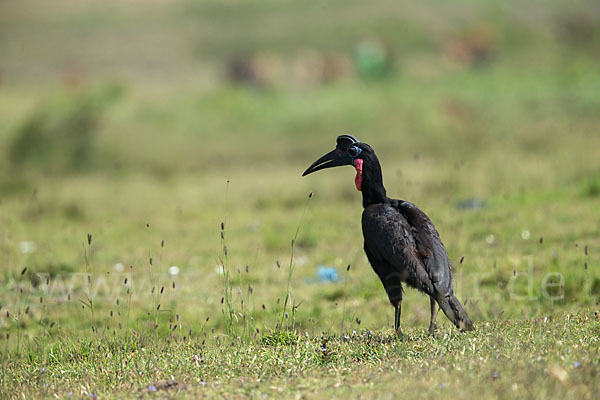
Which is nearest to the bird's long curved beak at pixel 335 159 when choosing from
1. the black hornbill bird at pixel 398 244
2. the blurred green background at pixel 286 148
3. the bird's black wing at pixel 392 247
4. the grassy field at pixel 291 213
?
the black hornbill bird at pixel 398 244

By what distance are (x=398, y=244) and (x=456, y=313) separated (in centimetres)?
79

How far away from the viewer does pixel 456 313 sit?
5.91 meters

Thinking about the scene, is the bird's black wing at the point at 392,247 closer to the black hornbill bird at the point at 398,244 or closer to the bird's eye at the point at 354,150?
the black hornbill bird at the point at 398,244

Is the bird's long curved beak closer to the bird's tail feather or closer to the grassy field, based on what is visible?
the grassy field

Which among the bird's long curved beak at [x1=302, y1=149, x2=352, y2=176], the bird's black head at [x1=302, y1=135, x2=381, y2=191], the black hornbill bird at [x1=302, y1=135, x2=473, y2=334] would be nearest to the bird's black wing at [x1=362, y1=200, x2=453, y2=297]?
the black hornbill bird at [x1=302, y1=135, x2=473, y2=334]

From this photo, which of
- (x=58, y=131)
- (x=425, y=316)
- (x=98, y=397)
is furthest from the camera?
(x=58, y=131)

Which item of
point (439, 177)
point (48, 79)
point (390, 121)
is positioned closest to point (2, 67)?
point (48, 79)

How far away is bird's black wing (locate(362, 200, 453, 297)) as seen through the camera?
612 centimetres

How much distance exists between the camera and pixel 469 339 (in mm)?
5496

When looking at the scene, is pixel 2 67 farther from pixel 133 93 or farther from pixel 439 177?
pixel 439 177

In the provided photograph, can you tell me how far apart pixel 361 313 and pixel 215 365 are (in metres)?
2.72

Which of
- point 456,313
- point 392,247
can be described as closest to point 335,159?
point 392,247

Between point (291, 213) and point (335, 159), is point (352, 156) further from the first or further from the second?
point (291, 213)

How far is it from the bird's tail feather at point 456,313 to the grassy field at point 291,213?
0.13 metres
